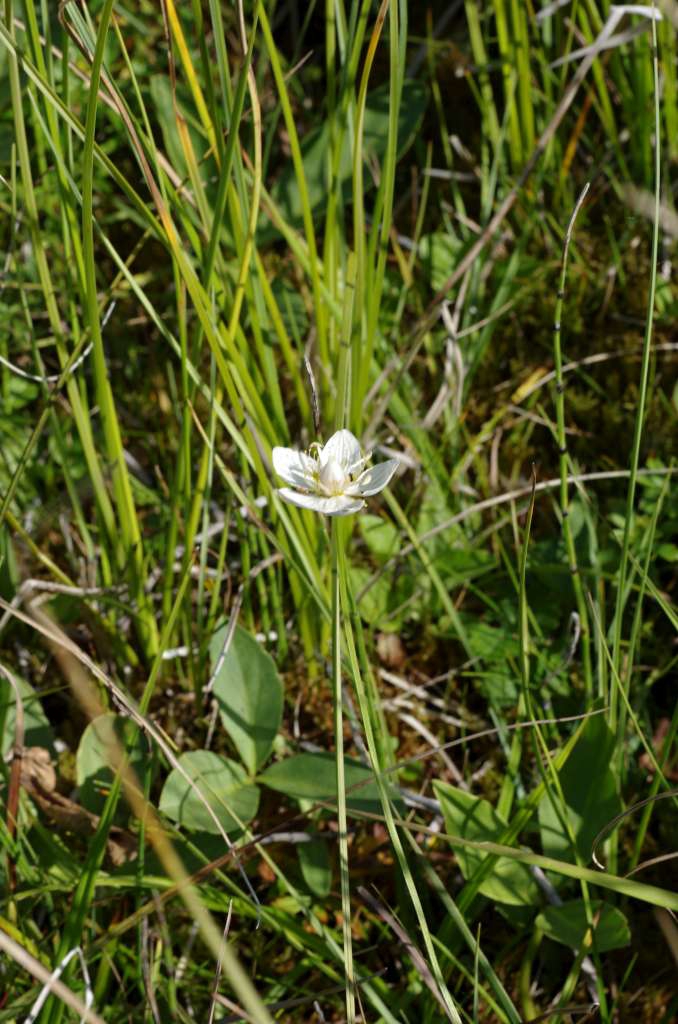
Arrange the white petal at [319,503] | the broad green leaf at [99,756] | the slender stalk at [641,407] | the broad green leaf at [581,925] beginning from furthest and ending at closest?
the broad green leaf at [99,756] → the broad green leaf at [581,925] → the slender stalk at [641,407] → the white petal at [319,503]

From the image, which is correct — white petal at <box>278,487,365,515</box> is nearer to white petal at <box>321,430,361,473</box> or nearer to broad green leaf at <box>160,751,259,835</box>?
white petal at <box>321,430,361,473</box>

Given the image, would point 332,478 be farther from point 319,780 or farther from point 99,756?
point 99,756

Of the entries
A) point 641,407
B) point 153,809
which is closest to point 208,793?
point 153,809

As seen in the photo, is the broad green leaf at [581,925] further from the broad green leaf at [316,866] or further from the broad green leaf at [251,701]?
the broad green leaf at [251,701]

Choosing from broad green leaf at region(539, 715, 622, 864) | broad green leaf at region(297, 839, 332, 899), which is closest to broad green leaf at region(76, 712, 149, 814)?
broad green leaf at region(297, 839, 332, 899)

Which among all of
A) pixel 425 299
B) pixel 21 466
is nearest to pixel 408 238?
pixel 425 299

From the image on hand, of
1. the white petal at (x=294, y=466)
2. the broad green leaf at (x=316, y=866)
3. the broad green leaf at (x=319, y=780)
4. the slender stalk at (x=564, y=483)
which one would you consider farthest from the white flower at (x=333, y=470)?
the broad green leaf at (x=316, y=866)
